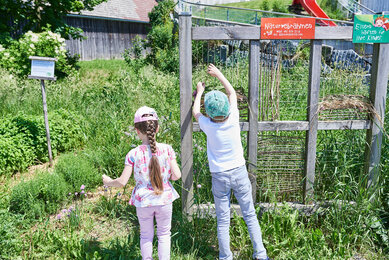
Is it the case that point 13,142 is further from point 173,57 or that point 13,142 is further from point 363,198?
point 173,57

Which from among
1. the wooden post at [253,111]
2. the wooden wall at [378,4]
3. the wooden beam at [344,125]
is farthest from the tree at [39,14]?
the wooden wall at [378,4]

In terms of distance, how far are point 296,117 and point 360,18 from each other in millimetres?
2304

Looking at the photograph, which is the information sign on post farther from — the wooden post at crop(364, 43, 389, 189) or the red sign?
the wooden post at crop(364, 43, 389, 189)

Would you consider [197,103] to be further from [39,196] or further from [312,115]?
[39,196]

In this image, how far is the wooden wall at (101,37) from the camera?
18719mm

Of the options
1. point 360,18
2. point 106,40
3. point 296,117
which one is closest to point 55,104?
point 296,117

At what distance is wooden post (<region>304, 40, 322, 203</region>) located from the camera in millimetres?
3012

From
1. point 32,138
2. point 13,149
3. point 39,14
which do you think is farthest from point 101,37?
point 13,149

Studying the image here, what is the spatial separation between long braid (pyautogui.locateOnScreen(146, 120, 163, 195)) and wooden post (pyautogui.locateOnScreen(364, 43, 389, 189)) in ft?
6.82

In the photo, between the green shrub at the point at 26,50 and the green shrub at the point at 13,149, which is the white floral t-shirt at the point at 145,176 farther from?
the green shrub at the point at 26,50

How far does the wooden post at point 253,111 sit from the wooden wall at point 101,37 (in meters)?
Result: 16.9

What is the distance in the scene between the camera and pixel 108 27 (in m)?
20.6

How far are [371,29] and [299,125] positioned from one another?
1087 millimetres

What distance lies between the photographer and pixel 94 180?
4.19m
